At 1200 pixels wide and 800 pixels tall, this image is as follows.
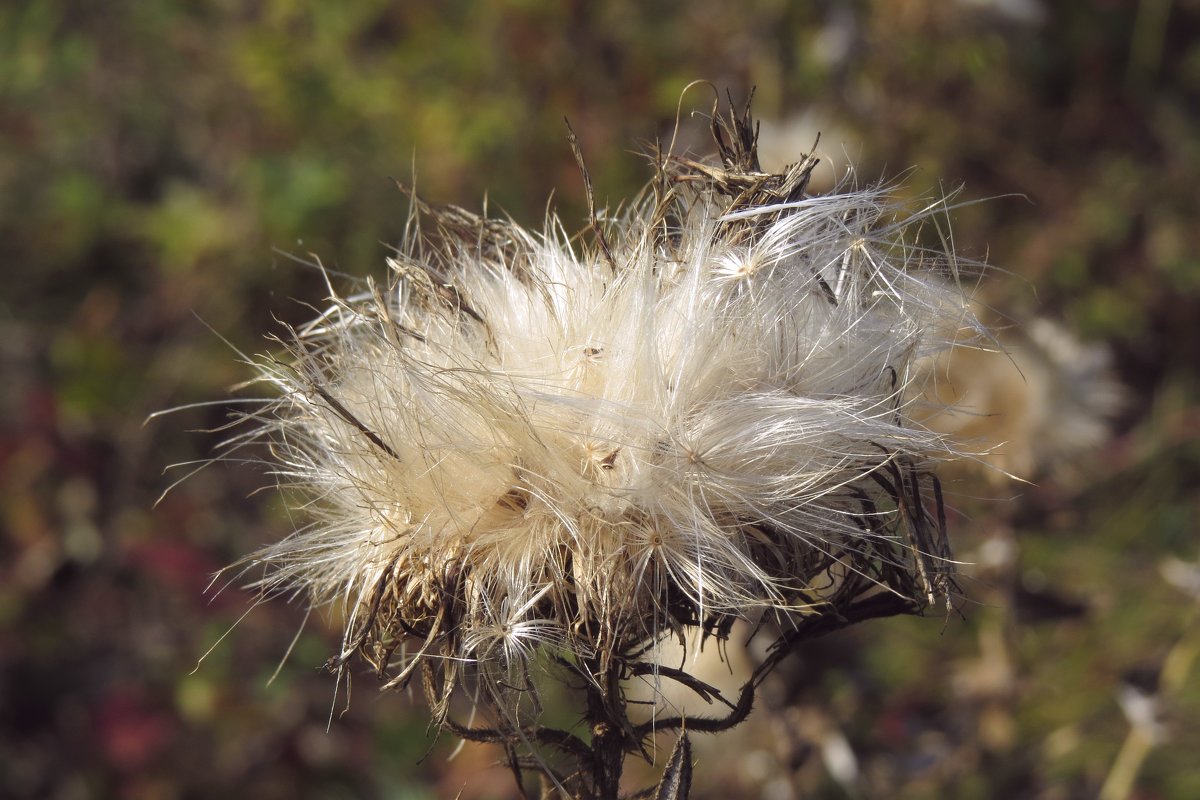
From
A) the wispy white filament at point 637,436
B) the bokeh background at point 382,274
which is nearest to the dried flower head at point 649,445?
the wispy white filament at point 637,436

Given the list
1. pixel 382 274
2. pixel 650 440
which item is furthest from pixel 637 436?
pixel 382 274

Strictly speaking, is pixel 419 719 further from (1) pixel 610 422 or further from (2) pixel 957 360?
(1) pixel 610 422

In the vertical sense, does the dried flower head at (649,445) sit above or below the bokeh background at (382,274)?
above

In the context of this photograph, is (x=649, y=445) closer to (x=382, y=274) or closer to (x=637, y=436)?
(x=637, y=436)

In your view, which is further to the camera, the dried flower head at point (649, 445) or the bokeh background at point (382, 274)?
the bokeh background at point (382, 274)

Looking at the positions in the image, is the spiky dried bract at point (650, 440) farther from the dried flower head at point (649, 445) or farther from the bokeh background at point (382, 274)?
the bokeh background at point (382, 274)

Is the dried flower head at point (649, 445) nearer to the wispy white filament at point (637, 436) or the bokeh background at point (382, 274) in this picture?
the wispy white filament at point (637, 436)

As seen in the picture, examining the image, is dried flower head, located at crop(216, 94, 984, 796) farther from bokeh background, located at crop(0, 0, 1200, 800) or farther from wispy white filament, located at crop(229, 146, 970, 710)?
bokeh background, located at crop(0, 0, 1200, 800)

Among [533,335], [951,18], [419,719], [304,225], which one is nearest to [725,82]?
[951,18]

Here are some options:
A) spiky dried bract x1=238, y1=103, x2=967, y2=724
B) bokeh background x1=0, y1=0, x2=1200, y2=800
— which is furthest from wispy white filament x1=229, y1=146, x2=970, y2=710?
bokeh background x1=0, y1=0, x2=1200, y2=800
